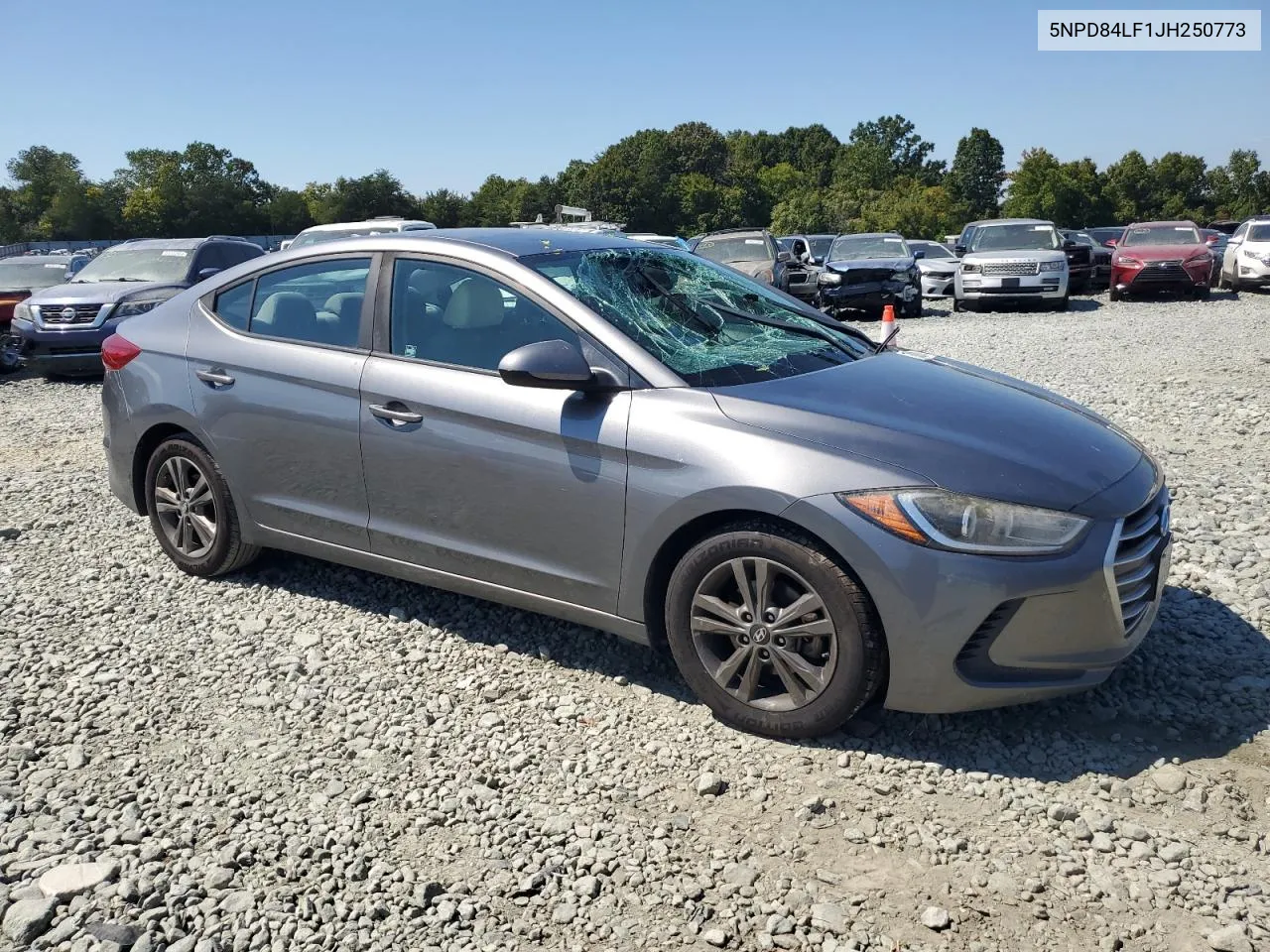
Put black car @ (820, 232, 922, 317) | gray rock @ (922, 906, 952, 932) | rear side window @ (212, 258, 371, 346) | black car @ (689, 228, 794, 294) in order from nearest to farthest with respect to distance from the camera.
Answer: gray rock @ (922, 906, 952, 932) → rear side window @ (212, 258, 371, 346) → black car @ (689, 228, 794, 294) → black car @ (820, 232, 922, 317)

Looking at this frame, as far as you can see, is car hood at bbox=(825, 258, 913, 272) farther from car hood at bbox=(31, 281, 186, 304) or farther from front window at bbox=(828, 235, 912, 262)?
car hood at bbox=(31, 281, 186, 304)

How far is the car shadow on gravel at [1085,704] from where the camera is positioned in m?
3.43

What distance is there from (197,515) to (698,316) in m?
2.68

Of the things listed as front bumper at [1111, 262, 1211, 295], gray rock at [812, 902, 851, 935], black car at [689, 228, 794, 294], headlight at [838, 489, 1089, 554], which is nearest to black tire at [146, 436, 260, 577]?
headlight at [838, 489, 1089, 554]

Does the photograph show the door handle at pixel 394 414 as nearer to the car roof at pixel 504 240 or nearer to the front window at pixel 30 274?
the car roof at pixel 504 240

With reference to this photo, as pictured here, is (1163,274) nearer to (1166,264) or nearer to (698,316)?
(1166,264)

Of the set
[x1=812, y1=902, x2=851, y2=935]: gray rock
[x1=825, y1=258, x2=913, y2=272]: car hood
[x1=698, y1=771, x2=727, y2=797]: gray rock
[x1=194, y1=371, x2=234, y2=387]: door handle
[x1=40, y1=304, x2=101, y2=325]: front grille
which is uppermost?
[x1=825, y1=258, x2=913, y2=272]: car hood

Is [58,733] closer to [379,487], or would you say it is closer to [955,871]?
[379,487]

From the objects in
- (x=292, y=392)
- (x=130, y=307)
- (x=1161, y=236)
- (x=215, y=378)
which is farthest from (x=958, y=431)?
(x=1161, y=236)

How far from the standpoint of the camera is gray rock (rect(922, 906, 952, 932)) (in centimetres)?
263

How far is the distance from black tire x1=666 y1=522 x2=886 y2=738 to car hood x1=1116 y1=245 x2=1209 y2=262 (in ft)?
65.1

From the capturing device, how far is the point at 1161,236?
21.3 meters

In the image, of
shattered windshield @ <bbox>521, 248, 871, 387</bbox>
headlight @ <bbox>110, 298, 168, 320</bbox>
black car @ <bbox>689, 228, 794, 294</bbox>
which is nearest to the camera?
shattered windshield @ <bbox>521, 248, 871, 387</bbox>

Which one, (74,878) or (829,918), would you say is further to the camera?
(74,878)
